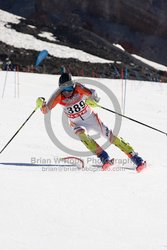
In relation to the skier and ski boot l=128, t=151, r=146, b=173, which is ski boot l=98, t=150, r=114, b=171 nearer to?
the skier

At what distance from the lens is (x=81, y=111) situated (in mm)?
7875

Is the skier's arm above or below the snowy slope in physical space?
above

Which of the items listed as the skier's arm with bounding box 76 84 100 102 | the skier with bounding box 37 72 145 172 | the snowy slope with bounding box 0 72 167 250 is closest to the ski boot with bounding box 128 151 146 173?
the skier with bounding box 37 72 145 172

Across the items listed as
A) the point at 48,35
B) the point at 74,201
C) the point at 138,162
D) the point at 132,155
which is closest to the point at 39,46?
the point at 48,35

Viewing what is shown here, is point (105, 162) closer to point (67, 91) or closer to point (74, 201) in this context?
point (67, 91)

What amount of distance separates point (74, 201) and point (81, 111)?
283 cm

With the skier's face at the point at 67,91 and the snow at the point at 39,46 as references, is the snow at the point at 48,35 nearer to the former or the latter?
the snow at the point at 39,46

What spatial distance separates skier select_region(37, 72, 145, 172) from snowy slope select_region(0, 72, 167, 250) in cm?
45

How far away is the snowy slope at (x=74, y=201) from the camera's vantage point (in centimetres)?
400

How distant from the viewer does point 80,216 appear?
15.4 feet

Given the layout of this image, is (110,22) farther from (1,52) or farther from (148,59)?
(1,52)

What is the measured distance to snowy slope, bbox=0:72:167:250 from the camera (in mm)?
4004

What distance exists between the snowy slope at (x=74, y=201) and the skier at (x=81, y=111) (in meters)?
0.45

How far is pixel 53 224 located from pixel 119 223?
0.65 metres
